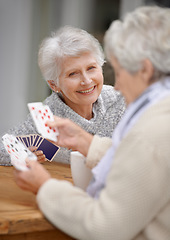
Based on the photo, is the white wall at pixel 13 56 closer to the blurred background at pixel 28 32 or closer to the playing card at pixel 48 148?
the blurred background at pixel 28 32

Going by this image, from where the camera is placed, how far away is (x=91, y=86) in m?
3.00

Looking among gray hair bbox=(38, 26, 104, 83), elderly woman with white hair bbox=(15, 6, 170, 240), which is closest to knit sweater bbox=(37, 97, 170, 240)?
elderly woman with white hair bbox=(15, 6, 170, 240)

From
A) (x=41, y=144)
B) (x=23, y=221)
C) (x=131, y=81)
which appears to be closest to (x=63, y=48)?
(x=41, y=144)

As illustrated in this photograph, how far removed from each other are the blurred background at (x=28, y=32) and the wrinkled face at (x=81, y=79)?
3.05 meters

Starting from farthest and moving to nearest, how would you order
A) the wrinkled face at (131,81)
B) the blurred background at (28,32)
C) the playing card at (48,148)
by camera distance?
1. the blurred background at (28,32)
2. the playing card at (48,148)
3. the wrinkled face at (131,81)

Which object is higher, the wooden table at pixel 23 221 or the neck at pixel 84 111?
the wooden table at pixel 23 221

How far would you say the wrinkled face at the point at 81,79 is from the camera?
9.53 feet

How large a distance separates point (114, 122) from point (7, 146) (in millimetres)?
1127

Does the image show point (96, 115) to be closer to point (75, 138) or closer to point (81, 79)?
point (81, 79)

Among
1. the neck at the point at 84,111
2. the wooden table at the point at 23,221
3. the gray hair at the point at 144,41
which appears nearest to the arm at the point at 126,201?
the wooden table at the point at 23,221

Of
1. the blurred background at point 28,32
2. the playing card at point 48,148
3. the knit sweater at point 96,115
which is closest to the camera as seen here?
the playing card at point 48,148

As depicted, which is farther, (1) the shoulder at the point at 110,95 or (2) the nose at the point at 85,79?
(1) the shoulder at the point at 110,95

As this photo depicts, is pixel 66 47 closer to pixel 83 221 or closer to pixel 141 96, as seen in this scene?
pixel 141 96

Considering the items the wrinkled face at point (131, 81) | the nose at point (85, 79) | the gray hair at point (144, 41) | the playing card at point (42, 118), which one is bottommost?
the nose at point (85, 79)
